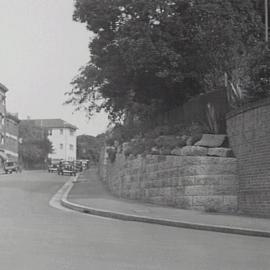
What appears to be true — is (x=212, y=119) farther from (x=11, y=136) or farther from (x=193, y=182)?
(x=11, y=136)

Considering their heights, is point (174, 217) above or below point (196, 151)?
below

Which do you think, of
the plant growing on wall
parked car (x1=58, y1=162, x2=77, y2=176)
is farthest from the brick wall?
parked car (x1=58, y1=162, x2=77, y2=176)

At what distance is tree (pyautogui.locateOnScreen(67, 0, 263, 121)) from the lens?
78.7 ft

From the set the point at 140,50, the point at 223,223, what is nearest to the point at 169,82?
the point at 140,50

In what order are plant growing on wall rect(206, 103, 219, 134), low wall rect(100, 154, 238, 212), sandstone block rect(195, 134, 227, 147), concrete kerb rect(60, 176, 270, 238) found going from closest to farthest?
1. concrete kerb rect(60, 176, 270, 238)
2. low wall rect(100, 154, 238, 212)
3. sandstone block rect(195, 134, 227, 147)
4. plant growing on wall rect(206, 103, 219, 134)

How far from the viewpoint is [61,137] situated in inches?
5837

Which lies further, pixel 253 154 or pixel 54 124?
pixel 54 124

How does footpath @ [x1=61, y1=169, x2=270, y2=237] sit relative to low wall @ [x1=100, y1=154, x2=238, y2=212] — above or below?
below

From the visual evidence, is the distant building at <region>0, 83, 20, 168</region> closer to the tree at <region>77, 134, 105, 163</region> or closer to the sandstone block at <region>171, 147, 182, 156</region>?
the tree at <region>77, 134, 105, 163</region>

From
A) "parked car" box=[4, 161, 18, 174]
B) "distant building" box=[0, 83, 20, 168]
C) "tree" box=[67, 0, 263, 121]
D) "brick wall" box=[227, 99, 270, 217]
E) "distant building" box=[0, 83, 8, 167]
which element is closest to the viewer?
"brick wall" box=[227, 99, 270, 217]

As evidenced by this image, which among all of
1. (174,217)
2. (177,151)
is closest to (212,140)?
(177,151)

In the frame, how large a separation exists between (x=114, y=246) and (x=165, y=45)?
1372 centimetres

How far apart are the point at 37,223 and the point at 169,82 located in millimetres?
11367

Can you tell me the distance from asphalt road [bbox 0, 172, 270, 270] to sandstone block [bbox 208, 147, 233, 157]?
441 centimetres
